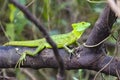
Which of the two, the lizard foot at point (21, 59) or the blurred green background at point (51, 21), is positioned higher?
the lizard foot at point (21, 59)

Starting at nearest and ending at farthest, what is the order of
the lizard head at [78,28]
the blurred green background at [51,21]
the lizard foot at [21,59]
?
1. the lizard foot at [21,59]
2. the lizard head at [78,28]
3. the blurred green background at [51,21]

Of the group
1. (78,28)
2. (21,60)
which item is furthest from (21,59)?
(78,28)

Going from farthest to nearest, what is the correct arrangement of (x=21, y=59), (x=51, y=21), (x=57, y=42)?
(x=51, y=21) < (x=57, y=42) < (x=21, y=59)

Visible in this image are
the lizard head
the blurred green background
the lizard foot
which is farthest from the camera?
the blurred green background

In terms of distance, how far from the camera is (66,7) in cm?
476

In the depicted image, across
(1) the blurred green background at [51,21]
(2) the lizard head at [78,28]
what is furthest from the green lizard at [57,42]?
(1) the blurred green background at [51,21]

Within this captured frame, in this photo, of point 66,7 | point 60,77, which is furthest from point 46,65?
point 66,7

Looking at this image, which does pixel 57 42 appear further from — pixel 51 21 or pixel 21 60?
pixel 51 21

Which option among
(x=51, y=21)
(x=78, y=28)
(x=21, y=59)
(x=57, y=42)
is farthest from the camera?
(x=51, y=21)

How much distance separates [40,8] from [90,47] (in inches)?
103

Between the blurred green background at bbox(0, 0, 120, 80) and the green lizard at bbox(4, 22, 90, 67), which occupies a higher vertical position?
the green lizard at bbox(4, 22, 90, 67)

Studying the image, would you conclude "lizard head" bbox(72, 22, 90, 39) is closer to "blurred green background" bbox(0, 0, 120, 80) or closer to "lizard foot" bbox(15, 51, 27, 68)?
"lizard foot" bbox(15, 51, 27, 68)

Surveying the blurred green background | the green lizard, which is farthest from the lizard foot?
the blurred green background

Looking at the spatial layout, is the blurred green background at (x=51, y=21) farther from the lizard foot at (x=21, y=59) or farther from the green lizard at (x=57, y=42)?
the lizard foot at (x=21, y=59)
